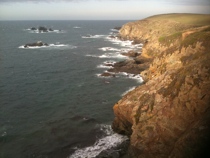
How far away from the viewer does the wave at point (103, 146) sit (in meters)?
29.2

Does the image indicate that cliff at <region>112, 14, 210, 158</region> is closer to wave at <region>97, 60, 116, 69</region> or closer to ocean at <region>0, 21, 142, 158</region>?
ocean at <region>0, 21, 142, 158</region>

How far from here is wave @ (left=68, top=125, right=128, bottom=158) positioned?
95.9ft

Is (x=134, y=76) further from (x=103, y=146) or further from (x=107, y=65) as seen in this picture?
(x=103, y=146)

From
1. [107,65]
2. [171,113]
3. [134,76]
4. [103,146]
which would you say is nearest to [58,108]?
[103,146]

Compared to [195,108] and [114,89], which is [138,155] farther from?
[114,89]

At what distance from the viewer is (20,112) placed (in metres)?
41.3

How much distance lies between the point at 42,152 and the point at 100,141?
791cm

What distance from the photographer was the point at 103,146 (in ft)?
101

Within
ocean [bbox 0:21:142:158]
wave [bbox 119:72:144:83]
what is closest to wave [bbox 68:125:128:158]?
ocean [bbox 0:21:142:158]

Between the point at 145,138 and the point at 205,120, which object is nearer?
the point at 205,120

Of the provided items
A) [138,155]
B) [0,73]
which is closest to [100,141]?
[138,155]

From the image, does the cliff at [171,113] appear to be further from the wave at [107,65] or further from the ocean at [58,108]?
the wave at [107,65]

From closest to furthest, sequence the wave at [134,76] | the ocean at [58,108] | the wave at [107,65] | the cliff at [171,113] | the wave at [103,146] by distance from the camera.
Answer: the cliff at [171,113], the wave at [103,146], the ocean at [58,108], the wave at [134,76], the wave at [107,65]

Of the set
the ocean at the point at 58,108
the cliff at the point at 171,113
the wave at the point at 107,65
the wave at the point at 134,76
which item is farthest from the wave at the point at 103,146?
the wave at the point at 107,65
